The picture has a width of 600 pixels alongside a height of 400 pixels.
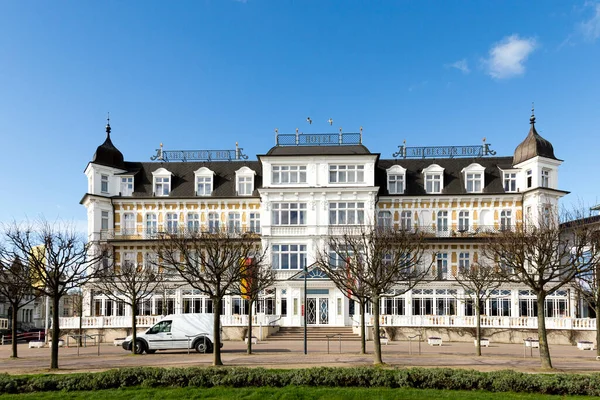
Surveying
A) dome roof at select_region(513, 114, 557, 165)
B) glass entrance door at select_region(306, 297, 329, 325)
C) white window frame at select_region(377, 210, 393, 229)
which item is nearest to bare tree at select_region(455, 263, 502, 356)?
white window frame at select_region(377, 210, 393, 229)

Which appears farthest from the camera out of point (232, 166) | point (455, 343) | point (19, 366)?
point (232, 166)

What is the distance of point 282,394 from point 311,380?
1.52 m

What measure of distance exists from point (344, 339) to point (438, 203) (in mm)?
14539

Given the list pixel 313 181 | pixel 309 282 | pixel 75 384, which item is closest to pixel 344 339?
pixel 309 282

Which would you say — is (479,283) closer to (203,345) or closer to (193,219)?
(203,345)

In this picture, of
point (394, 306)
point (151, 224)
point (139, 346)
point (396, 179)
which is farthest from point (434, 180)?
point (139, 346)

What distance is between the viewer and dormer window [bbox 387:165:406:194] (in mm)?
45938

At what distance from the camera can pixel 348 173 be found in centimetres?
4331

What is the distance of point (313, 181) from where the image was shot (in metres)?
43.3

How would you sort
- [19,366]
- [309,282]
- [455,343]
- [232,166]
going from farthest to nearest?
1. [232,166]
2. [309,282]
3. [455,343]
4. [19,366]

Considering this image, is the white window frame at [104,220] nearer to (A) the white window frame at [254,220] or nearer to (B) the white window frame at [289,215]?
(A) the white window frame at [254,220]

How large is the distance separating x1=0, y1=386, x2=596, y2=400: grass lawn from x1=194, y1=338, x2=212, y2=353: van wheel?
502 inches

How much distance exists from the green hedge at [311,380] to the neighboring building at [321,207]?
21638 mm

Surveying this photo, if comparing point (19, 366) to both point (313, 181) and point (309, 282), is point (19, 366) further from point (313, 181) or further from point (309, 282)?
point (313, 181)
